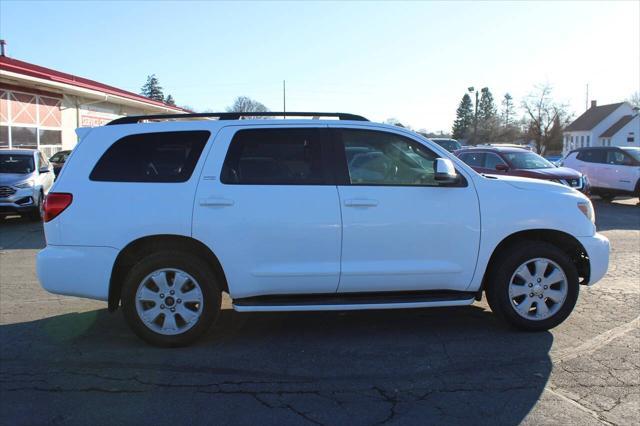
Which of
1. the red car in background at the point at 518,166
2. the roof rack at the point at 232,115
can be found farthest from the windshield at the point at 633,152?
the roof rack at the point at 232,115

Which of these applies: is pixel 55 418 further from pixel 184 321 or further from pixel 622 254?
pixel 622 254

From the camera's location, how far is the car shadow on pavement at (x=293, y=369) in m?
3.71

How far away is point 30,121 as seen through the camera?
66.8 feet

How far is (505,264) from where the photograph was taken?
16.1 feet

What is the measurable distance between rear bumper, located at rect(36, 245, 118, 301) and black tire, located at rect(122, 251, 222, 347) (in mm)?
205

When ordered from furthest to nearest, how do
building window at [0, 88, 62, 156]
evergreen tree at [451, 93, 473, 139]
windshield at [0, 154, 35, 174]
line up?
evergreen tree at [451, 93, 473, 139] → building window at [0, 88, 62, 156] → windshield at [0, 154, 35, 174]

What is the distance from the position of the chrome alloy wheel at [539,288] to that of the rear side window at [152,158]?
10.0 feet

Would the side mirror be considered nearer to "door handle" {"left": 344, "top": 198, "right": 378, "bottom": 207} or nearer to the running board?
"door handle" {"left": 344, "top": 198, "right": 378, "bottom": 207}

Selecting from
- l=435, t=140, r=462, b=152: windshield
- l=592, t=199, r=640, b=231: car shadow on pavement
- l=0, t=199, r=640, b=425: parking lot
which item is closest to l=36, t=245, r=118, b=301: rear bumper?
l=0, t=199, r=640, b=425: parking lot

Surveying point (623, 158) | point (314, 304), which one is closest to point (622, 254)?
point (314, 304)

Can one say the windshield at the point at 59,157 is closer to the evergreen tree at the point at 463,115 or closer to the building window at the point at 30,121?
the building window at the point at 30,121

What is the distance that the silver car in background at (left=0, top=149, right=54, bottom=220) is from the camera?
12.7 m

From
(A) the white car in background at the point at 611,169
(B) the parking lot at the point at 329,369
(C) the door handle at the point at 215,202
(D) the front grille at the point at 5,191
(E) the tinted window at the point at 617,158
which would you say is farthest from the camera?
(E) the tinted window at the point at 617,158

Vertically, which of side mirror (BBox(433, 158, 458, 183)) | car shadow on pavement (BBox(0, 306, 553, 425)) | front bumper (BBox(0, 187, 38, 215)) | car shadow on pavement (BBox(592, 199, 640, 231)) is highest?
side mirror (BBox(433, 158, 458, 183))
